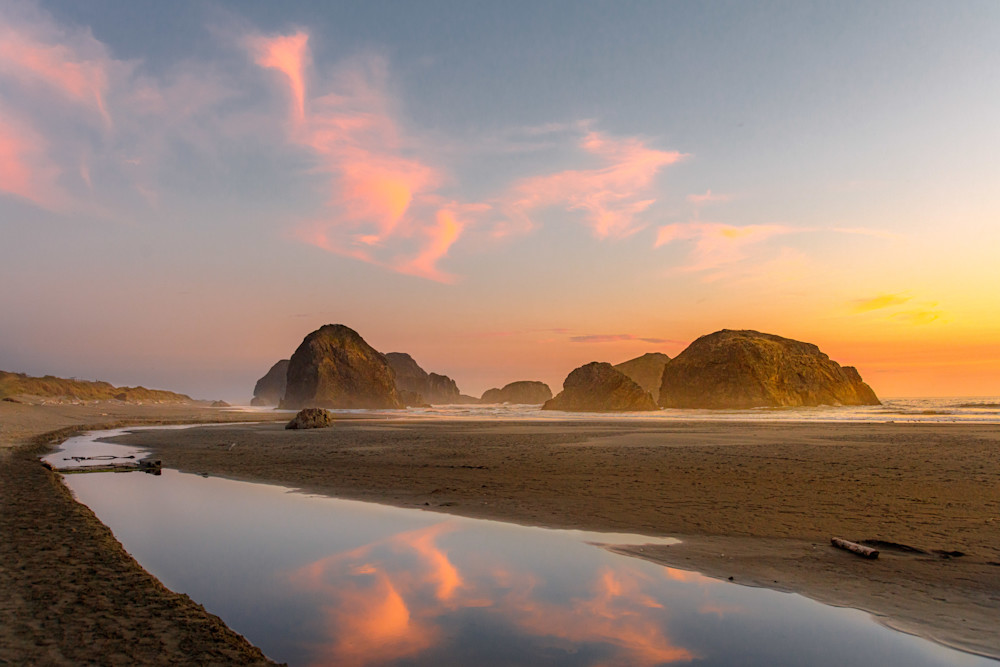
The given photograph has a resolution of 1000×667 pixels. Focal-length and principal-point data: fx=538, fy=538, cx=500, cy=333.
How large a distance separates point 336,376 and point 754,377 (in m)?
110

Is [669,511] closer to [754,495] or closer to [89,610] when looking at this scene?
[754,495]

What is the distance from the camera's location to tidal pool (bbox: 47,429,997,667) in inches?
223

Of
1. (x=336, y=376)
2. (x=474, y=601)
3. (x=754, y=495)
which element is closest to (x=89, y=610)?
(x=474, y=601)

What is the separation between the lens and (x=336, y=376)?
157 m

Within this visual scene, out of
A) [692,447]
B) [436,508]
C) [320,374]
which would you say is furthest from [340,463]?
[320,374]

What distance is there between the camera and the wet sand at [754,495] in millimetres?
7949

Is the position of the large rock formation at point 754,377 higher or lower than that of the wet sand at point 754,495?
higher

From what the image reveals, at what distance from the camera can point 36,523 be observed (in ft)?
34.9

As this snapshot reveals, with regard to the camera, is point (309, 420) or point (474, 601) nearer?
point (474, 601)

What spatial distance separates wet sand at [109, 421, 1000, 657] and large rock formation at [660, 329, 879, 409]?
83019 mm

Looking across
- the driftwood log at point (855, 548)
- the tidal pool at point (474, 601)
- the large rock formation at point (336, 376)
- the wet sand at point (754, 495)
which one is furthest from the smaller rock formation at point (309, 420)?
the large rock formation at point (336, 376)

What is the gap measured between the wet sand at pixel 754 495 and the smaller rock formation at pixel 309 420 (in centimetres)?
1256

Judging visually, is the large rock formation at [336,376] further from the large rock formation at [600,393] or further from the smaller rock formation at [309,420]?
the smaller rock formation at [309,420]

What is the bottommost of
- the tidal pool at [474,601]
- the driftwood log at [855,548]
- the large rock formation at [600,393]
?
the tidal pool at [474,601]
